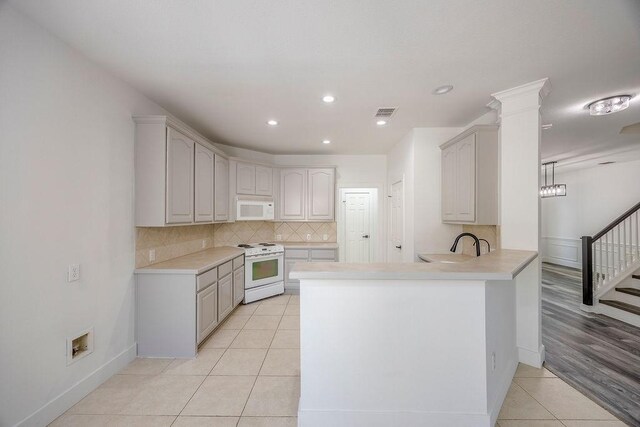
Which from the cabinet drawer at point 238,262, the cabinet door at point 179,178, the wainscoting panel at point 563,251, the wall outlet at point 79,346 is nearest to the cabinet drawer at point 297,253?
the cabinet drawer at point 238,262

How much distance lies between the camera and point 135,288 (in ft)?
7.98

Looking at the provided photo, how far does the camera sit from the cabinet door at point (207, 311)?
251cm

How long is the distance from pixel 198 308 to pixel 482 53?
3221 millimetres

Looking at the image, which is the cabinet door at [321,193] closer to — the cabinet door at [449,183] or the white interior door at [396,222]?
the white interior door at [396,222]

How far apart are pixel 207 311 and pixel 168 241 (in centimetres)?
97

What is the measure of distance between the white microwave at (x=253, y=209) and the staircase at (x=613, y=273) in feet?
16.2

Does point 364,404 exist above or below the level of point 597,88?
below

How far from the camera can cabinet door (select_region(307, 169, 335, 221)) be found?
4.66 metres

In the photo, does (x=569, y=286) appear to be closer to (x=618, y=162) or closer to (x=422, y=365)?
(x=618, y=162)

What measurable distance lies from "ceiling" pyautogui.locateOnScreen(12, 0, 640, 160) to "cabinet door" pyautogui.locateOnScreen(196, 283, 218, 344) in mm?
2010

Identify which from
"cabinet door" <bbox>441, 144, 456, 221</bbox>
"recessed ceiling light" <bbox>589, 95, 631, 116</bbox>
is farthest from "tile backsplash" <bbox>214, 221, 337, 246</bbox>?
"recessed ceiling light" <bbox>589, 95, 631, 116</bbox>

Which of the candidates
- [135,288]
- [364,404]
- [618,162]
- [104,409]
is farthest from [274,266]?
[618,162]

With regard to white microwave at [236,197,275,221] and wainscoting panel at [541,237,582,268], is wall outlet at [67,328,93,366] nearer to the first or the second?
white microwave at [236,197,275,221]

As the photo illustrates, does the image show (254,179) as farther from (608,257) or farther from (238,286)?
(608,257)
